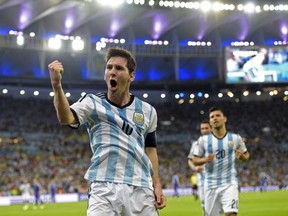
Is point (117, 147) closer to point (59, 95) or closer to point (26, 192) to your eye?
point (59, 95)

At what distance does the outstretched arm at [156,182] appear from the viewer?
5438 mm

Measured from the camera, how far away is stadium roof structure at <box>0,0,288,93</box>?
151 ft

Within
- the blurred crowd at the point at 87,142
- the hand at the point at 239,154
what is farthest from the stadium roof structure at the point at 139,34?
the hand at the point at 239,154

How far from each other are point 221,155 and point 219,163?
5.9 inches

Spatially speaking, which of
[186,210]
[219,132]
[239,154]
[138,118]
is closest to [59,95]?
[138,118]

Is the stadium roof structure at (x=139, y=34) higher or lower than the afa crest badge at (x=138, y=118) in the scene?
higher

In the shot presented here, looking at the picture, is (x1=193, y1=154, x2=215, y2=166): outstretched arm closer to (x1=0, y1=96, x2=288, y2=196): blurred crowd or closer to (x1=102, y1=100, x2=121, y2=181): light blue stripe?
(x1=102, y1=100, x2=121, y2=181): light blue stripe

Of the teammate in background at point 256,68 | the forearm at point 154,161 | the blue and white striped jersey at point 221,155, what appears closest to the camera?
the forearm at point 154,161

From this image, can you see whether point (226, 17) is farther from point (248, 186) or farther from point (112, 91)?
point (112, 91)

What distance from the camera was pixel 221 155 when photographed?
431 inches

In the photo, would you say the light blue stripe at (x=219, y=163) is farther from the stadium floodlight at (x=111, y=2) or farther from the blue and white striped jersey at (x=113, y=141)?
the stadium floodlight at (x=111, y=2)

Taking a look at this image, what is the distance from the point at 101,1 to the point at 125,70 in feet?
137

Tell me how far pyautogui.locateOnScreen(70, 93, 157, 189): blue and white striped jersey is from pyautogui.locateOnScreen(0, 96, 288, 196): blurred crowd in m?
32.0

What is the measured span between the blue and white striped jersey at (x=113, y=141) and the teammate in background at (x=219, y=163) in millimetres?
5240
